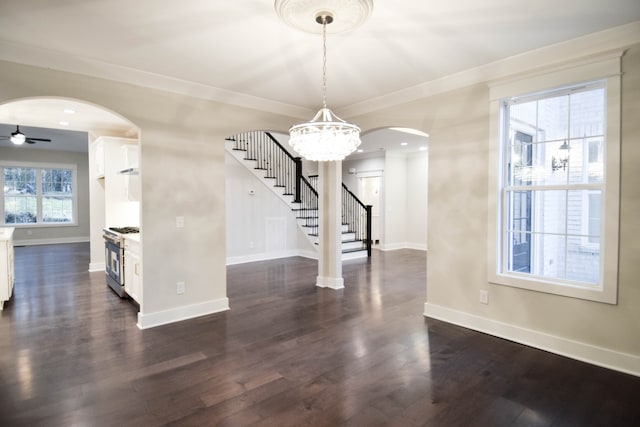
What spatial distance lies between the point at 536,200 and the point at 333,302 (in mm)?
2688

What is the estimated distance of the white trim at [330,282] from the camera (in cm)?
534

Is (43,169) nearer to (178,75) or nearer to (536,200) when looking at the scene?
(178,75)

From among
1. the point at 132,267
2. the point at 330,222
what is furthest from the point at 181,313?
the point at 330,222

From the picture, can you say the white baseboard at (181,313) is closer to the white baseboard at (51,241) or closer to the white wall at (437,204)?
the white wall at (437,204)

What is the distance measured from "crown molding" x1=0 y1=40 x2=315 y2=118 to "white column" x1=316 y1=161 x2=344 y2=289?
119 cm

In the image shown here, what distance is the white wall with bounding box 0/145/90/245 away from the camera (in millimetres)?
10117

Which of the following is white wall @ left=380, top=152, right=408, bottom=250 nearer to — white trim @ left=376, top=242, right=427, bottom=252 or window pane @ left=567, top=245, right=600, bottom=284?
white trim @ left=376, top=242, right=427, bottom=252

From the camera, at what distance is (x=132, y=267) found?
4.29m

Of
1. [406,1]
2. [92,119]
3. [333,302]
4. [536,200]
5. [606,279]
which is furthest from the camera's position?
[92,119]

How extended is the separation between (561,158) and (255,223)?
6.05m

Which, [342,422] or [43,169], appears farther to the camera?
A: [43,169]

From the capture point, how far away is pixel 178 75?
3615 mm

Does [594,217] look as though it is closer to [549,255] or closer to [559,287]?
[549,255]

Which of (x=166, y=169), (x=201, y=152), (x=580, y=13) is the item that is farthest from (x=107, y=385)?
(x=580, y=13)
